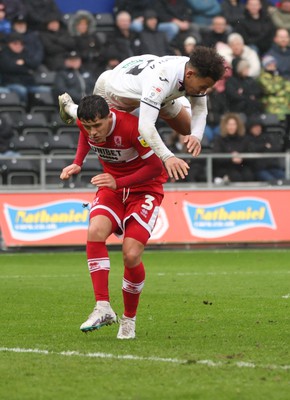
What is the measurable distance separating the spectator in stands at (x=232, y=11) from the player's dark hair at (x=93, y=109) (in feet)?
56.0

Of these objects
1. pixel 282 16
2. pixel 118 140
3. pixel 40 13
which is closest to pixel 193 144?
pixel 118 140

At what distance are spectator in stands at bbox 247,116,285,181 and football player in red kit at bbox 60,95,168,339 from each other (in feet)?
41.1

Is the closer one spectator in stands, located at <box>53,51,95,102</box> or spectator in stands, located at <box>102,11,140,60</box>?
spectator in stands, located at <box>53,51,95,102</box>

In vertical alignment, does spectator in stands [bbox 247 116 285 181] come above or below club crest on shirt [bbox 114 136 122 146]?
below

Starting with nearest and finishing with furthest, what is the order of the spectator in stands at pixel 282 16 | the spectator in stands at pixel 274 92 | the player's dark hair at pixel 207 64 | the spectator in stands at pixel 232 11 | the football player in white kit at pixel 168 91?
1. the football player in white kit at pixel 168 91
2. the player's dark hair at pixel 207 64
3. the spectator in stands at pixel 274 92
4. the spectator in stands at pixel 232 11
5. the spectator in stands at pixel 282 16

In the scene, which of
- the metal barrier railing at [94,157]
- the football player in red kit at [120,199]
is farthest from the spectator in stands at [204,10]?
the football player in red kit at [120,199]

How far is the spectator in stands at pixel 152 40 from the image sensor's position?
23.9 metres

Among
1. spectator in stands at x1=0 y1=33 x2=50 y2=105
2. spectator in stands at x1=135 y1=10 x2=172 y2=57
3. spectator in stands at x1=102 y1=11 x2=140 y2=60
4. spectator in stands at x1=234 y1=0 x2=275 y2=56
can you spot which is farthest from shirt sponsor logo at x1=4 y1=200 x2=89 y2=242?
spectator in stands at x1=234 y1=0 x2=275 y2=56

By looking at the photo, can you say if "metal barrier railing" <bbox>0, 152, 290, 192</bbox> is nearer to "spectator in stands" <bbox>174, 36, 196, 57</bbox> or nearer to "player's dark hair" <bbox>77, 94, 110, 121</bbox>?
→ "spectator in stands" <bbox>174, 36, 196, 57</bbox>

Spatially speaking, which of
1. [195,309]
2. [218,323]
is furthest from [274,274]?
[218,323]

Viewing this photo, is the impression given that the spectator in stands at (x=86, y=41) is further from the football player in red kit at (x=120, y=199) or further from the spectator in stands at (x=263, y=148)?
the football player in red kit at (x=120, y=199)

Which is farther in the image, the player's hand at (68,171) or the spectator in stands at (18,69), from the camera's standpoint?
the spectator in stands at (18,69)

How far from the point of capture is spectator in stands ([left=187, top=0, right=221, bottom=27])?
26.3m

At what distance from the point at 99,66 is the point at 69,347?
16114mm
